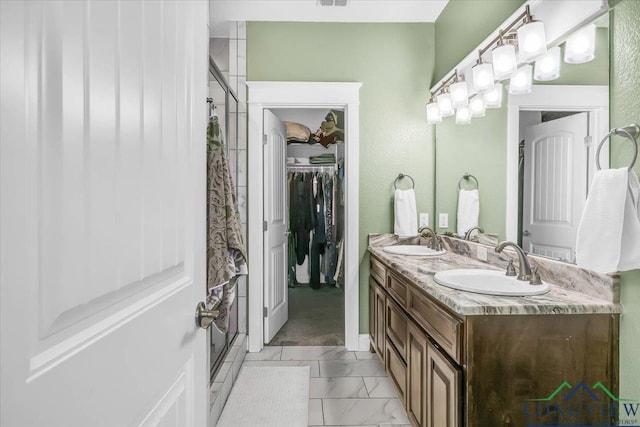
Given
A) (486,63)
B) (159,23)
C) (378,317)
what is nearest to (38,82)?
(159,23)

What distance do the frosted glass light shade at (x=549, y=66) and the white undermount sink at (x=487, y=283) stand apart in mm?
907

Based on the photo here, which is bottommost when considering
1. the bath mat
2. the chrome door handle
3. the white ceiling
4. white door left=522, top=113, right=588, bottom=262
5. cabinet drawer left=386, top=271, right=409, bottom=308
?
the bath mat

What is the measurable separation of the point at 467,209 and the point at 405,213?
494mm

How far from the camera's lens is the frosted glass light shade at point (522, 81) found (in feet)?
5.68

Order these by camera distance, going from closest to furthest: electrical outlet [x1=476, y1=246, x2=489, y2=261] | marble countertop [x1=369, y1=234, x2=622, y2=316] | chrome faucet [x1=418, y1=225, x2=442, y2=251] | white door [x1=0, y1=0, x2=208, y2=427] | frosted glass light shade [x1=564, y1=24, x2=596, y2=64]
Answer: white door [x1=0, y1=0, x2=208, y2=427] < marble countertop [x1=369, y1=234, x2=622, y2=316] < frosted glass light shade [x1=564, y1=24, x2=596, y2=64] < electrical outlet [x1=476, y1=246, x2=489, y2=261] < chrome faucet [x1=418, y1=225, x2=442, y2=251]

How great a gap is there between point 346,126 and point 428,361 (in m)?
1.98

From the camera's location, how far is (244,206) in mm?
2936

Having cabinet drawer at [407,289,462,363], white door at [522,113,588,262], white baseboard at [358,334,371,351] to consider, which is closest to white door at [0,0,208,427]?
cabinet drawer at [407,289,462,363]

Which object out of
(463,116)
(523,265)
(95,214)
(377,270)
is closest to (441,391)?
(523,265)

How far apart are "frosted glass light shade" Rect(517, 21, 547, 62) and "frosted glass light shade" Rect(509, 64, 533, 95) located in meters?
0.07

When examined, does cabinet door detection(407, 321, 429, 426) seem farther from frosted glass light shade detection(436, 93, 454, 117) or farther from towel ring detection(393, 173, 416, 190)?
frosted glass light shade detection(436, 93, 454, 117)

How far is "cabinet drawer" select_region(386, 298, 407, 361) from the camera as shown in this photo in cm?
198

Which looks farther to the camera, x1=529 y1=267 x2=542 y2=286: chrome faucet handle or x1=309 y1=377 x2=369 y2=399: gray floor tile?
x1=309 y1=377 x2=369 y2=399: gray floor tile

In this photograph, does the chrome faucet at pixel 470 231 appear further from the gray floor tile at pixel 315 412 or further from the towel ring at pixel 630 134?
the gray floor tile at pixel 315 412
